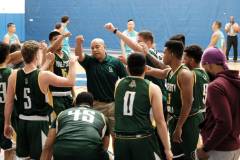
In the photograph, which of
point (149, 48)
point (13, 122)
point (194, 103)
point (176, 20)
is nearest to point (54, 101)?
point (13, 122)

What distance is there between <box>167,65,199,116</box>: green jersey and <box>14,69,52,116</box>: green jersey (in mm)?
1560

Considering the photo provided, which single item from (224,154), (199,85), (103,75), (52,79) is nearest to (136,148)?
(224,154)

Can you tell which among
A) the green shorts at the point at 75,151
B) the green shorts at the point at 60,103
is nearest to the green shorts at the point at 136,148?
the green shorts at the point at 75,151

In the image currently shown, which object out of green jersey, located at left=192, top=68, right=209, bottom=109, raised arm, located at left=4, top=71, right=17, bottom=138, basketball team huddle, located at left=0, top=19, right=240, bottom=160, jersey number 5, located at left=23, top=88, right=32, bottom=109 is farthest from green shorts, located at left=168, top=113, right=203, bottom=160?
raised arm, located at left=4, top=71, right=17, bottom=138

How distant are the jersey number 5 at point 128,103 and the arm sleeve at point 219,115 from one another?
92 centimetres

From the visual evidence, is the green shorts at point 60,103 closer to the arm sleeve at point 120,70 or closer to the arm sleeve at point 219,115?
the arm sleeve at point 120,70

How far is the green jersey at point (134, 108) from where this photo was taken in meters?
4.45

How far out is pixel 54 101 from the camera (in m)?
7.04

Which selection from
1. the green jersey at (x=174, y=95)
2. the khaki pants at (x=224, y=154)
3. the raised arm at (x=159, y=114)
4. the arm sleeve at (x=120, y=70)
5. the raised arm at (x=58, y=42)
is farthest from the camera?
the raised arm at (x=58, y=42)

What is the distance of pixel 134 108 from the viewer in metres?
4.45

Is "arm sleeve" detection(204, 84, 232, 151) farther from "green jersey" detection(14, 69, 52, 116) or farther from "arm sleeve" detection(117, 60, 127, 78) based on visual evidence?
"arm sleeve" detection(117, 60, 127, 78)

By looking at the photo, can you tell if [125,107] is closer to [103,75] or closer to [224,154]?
[224,154]

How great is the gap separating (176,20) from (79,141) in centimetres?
2033

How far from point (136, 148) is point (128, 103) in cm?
48
